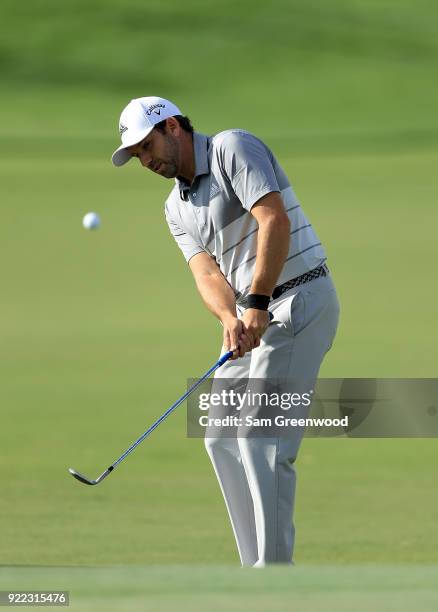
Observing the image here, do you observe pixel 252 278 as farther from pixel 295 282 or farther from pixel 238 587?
pixel 238 587

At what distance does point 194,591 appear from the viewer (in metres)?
3.03

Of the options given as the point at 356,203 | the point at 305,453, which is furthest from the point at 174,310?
the point at 356,203

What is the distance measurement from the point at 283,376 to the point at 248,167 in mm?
666

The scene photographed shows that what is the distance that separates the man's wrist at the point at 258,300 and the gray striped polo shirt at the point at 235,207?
182 millimetres

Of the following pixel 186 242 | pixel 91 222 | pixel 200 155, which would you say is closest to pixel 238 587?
pixel 200 155

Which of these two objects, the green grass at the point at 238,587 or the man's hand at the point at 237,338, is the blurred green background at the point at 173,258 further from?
the man's hand at the point at 237,338

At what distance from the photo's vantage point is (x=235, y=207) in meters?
4.91

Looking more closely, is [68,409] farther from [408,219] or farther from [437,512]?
[408,219]

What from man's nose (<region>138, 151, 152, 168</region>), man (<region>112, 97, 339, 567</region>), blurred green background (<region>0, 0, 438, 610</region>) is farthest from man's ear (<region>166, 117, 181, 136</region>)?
blurred green background (<region>0, 0, 438, 610</region>)

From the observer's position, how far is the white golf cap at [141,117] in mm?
4887

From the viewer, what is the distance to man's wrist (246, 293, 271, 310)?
15.6ft

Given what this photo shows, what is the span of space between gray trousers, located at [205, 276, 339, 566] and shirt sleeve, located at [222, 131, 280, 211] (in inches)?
14.4

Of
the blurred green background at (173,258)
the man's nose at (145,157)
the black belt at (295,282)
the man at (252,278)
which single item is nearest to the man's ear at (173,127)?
the man at (252,278)

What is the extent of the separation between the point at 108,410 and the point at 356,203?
9.97 meters
